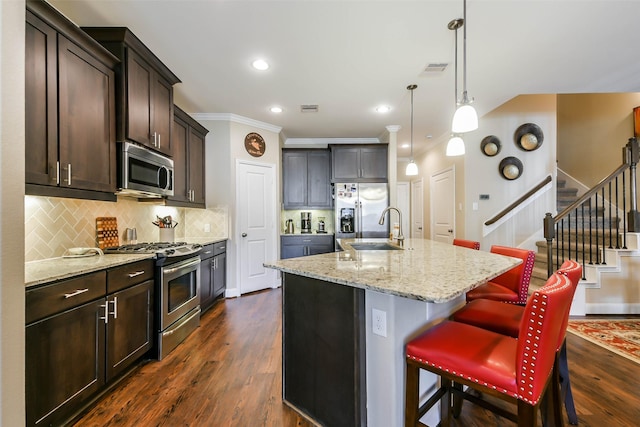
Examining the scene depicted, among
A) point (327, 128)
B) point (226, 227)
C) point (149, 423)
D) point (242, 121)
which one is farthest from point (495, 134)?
point (149, 423)

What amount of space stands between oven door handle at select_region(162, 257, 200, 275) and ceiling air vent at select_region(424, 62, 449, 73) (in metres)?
3.11

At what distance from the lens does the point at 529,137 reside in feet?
14.1

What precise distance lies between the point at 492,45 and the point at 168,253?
3381 millimetres

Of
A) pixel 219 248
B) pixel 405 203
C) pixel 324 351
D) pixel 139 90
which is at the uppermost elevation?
pixel 139 90

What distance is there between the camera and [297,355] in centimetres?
158

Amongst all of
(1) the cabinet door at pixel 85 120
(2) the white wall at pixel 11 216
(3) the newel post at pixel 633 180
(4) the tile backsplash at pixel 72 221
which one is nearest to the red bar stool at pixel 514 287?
(2) the white wall at pixel 11 216

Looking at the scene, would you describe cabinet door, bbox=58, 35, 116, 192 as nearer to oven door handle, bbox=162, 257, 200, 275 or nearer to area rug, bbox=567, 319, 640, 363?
oven door handle, bbox=162, 257, 200, 275

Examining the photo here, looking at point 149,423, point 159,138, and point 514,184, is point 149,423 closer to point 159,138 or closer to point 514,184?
point 159,138

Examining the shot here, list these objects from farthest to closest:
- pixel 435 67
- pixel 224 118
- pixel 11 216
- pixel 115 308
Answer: pixel 224 118 < pixel 435 67 < pixel 115 308 < pixel 11 216

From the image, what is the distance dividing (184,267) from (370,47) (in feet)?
8.81

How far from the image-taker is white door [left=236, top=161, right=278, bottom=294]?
412 cm

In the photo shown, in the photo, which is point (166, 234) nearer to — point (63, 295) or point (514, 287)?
point (63, 295)

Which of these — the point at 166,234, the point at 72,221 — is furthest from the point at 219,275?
the point at 72,221

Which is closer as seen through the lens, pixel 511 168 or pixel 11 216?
pixel 11 216
